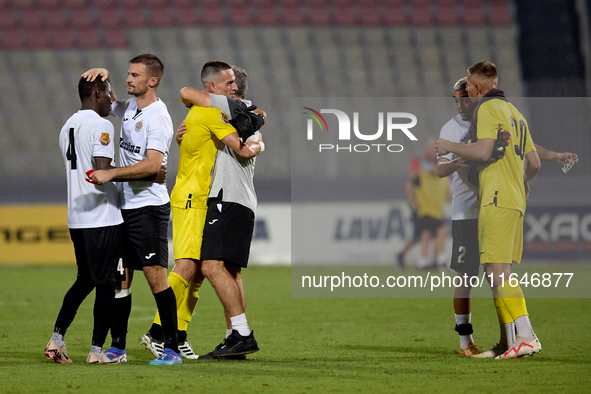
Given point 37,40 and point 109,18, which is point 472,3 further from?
point 37,40

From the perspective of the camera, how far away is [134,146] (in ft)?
16.3

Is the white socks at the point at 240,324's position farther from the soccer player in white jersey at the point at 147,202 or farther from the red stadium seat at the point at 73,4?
the red stadium seat at the point at 73,4

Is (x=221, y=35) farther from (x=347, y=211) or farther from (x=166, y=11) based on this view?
(x=347, y=211)

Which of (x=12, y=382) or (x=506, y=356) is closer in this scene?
(x=12, y=382)

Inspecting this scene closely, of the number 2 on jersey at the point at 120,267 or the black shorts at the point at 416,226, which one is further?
the black shorts at the point at 416,226

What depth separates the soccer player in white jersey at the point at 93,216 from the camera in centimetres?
480

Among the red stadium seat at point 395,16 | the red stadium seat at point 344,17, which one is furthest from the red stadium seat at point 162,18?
the red stadium seat at point 395,16

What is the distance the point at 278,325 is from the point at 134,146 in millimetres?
2736

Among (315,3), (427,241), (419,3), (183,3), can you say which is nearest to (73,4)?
(183,3)

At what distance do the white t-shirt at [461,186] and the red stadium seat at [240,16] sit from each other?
1185 centimetres

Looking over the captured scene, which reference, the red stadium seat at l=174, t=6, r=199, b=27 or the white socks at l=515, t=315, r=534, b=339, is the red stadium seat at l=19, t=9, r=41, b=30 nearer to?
the red stadium seat at l=174, t=6, r=199, b=27

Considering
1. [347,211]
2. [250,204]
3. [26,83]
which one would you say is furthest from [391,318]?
[26,83]

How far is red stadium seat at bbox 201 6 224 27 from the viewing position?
55.3 ft

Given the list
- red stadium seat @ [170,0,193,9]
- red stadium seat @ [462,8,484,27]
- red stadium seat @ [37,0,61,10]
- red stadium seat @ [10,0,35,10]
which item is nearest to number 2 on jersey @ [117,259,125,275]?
red stadium seat @ [170,0,193,9]
